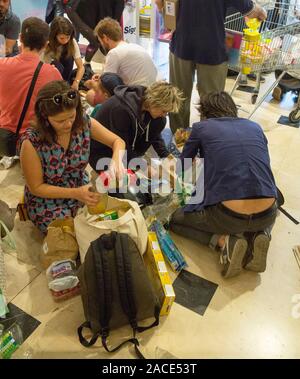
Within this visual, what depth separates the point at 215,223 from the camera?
6.04 ft

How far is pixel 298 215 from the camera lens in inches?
88.9

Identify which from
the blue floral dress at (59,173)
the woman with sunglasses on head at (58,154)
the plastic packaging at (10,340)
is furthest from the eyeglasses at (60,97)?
the plastic packaging at (10,340)

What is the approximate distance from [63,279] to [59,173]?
52cm

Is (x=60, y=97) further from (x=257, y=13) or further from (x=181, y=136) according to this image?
(x=257, y=13)

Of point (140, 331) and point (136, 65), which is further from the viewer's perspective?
A: point (136, 65)

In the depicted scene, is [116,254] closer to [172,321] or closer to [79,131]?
[172,321]

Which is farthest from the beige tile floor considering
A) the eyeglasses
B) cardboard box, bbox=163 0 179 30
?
cardboard box, bbox=163 0 179 30

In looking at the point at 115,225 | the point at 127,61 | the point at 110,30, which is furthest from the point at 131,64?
the point at 115,225

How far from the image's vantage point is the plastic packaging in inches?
57.0

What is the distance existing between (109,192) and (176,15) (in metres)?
1.41

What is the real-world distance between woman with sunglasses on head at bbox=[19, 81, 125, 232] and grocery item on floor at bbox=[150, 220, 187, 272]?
0.42m

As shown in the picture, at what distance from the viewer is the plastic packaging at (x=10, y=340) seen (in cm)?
145

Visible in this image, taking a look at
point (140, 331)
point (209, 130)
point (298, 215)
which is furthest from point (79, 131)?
point (298, 215)

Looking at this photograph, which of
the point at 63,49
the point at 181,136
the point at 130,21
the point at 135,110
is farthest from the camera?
the point at 130,21
